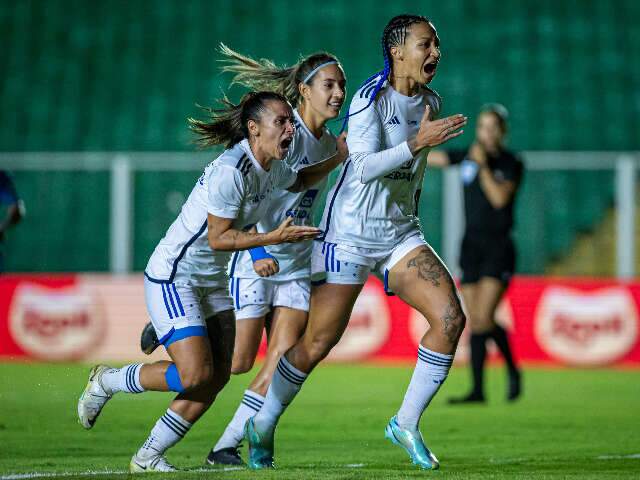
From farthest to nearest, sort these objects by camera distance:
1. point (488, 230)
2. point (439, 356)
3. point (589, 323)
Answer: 1. point (589, 323)
2. point (488, 230)
3. point (439, 356)

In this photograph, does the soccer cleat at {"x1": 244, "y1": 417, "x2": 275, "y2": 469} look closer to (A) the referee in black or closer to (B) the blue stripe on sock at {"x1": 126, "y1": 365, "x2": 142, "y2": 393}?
(B) the blue stripe on sock at {"x1": 126, "y1": 365, "x2": 142, "y2": 393}

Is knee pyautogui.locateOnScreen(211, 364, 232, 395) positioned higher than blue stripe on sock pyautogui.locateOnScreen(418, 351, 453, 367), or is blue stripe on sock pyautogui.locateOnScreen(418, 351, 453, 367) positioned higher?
blue stripe on sock pyautogui.locateOnScreen(418, 351, 453, 367)

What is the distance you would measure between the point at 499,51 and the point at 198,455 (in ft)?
40.8

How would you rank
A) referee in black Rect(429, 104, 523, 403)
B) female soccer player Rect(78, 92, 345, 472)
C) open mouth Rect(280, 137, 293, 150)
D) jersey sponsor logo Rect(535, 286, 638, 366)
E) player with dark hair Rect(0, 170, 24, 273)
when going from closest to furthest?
female soccer player Rect(78, 92, 345, 472), open mouth Rect(280, 137, 293, 150), player with dark hair Rect(0, 170, 24, 273), referee in black Rect(429, 104, 523, 403), jersey sponsor logo Rect(535, 286, 638, 366)

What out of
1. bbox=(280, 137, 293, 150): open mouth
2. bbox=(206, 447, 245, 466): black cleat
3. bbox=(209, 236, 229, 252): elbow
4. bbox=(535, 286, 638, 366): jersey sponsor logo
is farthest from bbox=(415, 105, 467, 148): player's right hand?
bbox=(535, 286, 638, 366): jersey sponsor logo

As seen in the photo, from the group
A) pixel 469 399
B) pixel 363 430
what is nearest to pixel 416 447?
pixel 363 430

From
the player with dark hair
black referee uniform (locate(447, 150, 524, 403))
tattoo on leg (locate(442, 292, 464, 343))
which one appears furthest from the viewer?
black referee uniform (locate(447, 150, 524, 403))

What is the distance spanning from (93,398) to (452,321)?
1.84 meters

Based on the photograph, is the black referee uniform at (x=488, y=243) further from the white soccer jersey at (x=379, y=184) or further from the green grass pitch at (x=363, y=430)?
the white soccer jersey at (x=379, y=184)

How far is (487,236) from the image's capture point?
1016 centimetres

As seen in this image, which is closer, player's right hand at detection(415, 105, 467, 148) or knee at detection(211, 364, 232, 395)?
player's right hand at detection(415, 105, 467, 148)

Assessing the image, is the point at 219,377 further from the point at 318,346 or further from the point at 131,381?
the point at 318,346

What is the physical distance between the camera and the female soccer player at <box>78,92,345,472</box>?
5.64 metres

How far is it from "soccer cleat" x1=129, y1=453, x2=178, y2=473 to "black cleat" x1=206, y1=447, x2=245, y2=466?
488 mm
